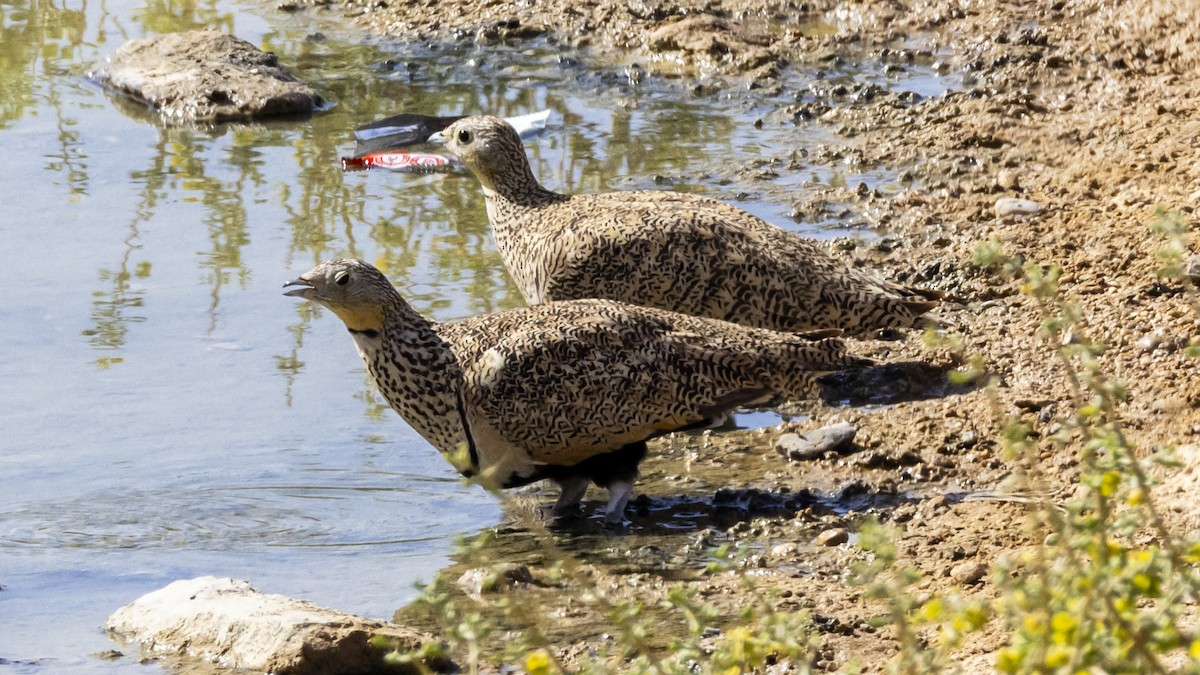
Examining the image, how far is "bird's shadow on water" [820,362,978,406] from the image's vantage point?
6.98 metres

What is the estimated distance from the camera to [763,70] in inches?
462

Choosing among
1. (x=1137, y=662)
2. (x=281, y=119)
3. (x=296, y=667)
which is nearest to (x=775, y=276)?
(x=296, y=667)

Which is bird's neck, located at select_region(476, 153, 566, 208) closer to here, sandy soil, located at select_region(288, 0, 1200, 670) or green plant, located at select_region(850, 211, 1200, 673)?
sandy soil, located at select_region(288, 0, 1200, 670)

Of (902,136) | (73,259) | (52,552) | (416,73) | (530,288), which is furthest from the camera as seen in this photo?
(416,73)

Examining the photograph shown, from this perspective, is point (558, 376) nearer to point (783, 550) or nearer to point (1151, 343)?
point (783, 550)

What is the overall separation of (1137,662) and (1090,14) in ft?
32.4

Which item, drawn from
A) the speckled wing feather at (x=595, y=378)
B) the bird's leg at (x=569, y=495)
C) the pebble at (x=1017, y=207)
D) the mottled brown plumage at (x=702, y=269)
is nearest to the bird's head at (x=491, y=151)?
the mottled brown plumage at (x=702, y=269)

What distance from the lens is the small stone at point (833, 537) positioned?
562 centimetres

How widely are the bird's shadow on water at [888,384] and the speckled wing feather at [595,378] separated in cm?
95

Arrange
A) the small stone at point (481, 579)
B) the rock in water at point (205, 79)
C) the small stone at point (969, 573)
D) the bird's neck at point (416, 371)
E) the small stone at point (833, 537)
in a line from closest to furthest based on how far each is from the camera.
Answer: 1. the small stone at point (969, 573)
2. the small stone at point (481, 579)
3. the small stone at point (833, 537)
4. the bird's neck at point (416, 371)
5. the rock in water at point (205, 79)

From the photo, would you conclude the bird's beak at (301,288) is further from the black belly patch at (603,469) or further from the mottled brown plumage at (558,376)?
the black belly patch at (603,469)

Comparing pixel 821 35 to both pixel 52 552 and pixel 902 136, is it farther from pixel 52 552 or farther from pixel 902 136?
pixel 52 552

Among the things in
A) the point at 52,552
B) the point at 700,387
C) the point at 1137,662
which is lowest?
the point at 52,552

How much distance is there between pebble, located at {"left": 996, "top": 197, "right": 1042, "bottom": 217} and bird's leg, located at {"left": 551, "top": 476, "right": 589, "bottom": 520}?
3.42 m
